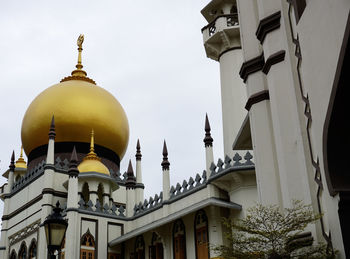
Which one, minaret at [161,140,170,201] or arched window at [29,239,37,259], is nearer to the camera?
minaret at [161,140,170,201]

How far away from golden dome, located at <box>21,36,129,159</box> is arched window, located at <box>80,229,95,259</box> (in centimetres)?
648

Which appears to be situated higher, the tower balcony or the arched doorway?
the tower balcony

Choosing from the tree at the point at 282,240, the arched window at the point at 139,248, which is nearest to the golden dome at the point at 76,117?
the arched window at the point at 139,248

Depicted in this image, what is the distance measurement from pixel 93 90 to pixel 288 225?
2198cm

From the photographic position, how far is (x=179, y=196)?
18.5 metres

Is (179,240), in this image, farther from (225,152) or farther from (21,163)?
(21,163)

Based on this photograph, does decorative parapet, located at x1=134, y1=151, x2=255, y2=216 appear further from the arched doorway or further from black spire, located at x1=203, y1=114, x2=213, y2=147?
the arched doorway

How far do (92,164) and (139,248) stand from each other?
5.17 meters

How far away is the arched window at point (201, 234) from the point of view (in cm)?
1678

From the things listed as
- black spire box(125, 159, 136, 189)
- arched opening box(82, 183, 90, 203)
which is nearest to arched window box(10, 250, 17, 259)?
arched opening box(82, 183, 90, 203)

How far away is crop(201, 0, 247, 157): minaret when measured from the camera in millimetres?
20047

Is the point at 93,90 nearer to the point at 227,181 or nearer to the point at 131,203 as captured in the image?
the point at 131,203

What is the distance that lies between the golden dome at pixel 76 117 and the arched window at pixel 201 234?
390 inches

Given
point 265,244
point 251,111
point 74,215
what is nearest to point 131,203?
point 74,215
